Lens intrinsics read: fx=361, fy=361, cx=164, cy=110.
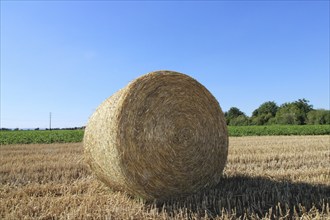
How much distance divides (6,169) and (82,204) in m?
3.68

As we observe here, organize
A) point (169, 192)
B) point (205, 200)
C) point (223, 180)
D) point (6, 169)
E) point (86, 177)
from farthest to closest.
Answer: point (6, 169), point (86, 177), point (223, 180), point (169, 192), point (205, 200)

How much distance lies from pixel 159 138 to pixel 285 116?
158 feet

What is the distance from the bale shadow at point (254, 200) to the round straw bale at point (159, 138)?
0.32 meters

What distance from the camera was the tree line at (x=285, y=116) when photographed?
48.1 metres

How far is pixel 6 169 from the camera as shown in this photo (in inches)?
287

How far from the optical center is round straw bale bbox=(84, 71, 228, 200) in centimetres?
466

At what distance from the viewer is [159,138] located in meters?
4.81

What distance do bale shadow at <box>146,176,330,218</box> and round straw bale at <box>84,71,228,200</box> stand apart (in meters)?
0.32

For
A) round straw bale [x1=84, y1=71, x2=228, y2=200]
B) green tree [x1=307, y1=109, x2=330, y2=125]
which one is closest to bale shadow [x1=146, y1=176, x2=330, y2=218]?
round straw bale [x1=84, y1=71, x2=228, y2=200]

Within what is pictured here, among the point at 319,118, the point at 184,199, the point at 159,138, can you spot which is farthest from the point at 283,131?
the point at 159,138

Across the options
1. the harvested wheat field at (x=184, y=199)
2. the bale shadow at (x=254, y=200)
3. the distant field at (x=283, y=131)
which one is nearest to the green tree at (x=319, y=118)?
the distant field at (x=283, y=131)

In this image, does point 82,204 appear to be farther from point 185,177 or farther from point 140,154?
point 185,177

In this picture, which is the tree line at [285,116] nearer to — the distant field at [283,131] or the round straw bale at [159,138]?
the distant field at [283,131]

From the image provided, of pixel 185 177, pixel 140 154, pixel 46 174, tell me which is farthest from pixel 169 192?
pixel 46 174
